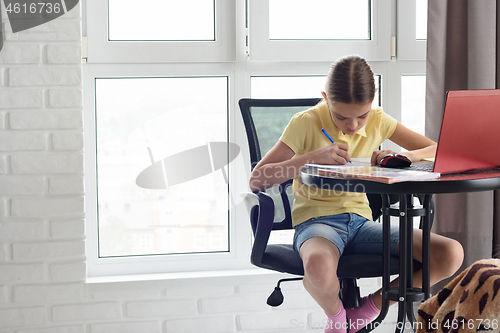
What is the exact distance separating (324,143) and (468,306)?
2.52ft

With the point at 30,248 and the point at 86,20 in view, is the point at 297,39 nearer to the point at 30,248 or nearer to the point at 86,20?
the point at 86,20

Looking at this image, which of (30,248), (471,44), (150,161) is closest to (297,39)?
(471,44)

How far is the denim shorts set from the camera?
1283 millimetres

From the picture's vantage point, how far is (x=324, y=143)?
1.45 metres

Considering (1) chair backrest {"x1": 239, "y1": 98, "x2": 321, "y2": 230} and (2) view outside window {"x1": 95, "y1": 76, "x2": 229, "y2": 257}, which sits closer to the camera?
(1) chair backrest {"x1": 239, "y1": 98, "x2": 321, "y2": 230}

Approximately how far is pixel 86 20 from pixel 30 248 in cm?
96

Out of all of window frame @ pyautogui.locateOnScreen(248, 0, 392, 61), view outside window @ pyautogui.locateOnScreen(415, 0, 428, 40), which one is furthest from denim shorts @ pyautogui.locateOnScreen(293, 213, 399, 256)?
view outside window @ pyautogui.locateOnScreen(415, 0, 428, 40)

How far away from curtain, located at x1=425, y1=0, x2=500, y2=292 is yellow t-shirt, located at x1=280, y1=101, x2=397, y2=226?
0.47m

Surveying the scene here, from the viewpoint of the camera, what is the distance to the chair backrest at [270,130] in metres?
1.57

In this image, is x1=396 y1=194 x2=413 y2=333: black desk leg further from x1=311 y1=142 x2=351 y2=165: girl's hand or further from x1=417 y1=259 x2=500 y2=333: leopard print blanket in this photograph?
x1=417 y1=259 x2=500 y2=333: leopard print blanket

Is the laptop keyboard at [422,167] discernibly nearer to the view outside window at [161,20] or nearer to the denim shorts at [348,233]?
the denim shorts at [348,233]

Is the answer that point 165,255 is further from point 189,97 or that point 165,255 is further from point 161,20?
point 161,20

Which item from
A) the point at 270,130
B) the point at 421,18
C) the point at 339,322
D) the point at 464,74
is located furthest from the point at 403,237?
the point at 421,18

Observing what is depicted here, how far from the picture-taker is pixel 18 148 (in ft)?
5.82
